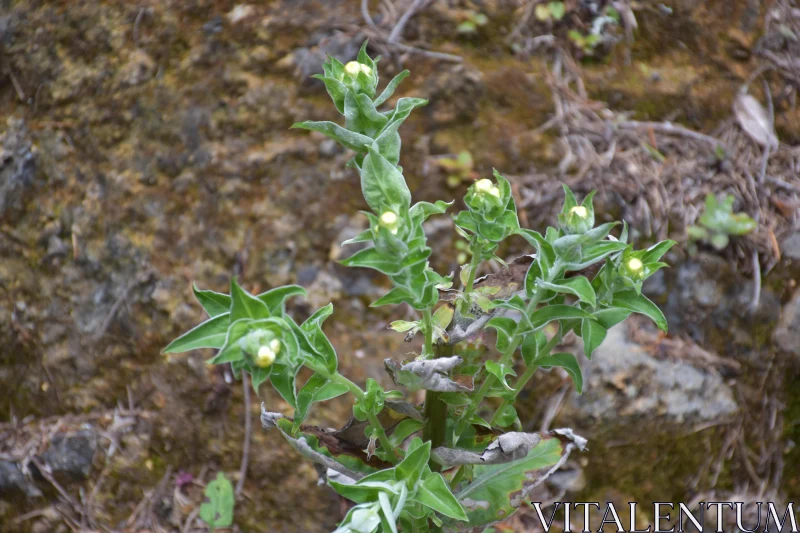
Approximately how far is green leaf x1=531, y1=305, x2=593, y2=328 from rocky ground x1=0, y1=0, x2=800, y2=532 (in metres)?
0.99

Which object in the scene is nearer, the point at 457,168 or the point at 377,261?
the point at 377,261

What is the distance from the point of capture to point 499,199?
124 cm

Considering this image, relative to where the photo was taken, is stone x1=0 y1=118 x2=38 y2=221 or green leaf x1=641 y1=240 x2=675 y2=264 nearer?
green leaf x1=641 y1=240 x2=675 y2=264

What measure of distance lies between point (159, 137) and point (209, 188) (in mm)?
334

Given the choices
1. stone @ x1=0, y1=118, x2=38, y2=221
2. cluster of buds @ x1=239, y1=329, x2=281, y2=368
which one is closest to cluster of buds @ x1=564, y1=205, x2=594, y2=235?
cluster of buds @ x1=239, y1=329, x2=281, y2=368

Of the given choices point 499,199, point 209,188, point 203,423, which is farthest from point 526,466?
point 209,188

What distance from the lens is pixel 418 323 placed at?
142 cm

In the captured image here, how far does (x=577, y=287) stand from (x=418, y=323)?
1.21ft

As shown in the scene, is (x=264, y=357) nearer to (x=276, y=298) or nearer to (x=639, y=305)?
(x=276, y=298)

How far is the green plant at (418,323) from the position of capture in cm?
113

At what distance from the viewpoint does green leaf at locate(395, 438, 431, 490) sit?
121 cm

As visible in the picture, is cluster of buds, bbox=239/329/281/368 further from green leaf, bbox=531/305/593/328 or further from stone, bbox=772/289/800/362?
stone, bbox=772/289/800/362

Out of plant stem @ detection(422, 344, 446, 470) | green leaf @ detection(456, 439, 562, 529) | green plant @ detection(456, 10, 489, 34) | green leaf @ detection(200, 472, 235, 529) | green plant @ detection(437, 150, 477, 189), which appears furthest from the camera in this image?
green plant @ detection(456, 10, 489, 34)

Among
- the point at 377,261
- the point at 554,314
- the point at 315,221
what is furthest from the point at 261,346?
the point at 315,221
